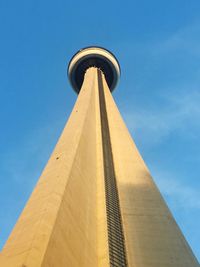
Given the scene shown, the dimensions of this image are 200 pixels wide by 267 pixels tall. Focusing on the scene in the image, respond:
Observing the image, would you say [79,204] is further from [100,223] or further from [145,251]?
[145,251]

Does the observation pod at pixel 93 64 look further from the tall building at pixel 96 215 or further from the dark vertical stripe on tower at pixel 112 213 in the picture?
the dark vertical stripe on tower at pixel 112 213

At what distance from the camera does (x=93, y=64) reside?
3869 cm

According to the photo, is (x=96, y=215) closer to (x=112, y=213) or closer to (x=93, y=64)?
(x=112, y=213)

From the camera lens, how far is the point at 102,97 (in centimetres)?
2808

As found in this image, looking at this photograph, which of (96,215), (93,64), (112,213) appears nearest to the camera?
(96,215)

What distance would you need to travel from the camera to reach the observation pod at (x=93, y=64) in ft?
124

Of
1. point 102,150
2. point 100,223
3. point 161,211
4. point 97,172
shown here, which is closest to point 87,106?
point 102,150

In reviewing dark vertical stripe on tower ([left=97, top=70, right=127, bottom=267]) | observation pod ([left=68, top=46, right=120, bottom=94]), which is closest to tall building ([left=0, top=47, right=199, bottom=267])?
dark vertical stripe on tower ([left=97, top=70, right=127, bottom=267])

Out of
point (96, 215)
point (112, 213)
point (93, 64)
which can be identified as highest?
point (93, 64)

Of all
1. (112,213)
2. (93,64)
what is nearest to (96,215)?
(112,213)

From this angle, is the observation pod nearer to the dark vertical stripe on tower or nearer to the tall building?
the tall building

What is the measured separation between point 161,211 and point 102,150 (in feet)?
16.2

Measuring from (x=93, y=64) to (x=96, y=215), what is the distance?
29529 mm

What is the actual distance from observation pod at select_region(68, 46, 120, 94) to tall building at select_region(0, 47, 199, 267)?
18.1 m
